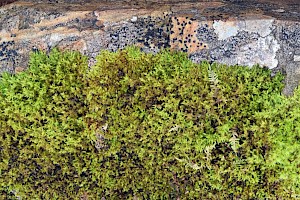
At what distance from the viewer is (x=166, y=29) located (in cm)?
246

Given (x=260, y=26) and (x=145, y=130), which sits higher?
(x=260, y=26)

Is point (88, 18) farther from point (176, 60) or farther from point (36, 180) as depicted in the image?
point (36, 180)

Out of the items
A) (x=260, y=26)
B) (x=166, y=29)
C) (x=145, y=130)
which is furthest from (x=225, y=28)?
(x=145, y=130)

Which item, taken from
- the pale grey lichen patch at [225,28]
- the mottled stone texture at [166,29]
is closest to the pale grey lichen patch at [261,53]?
the mottled stone texture at [166,29]

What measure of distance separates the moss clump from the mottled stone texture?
3.1 inches

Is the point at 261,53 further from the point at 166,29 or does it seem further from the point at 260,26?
the point at 166,29

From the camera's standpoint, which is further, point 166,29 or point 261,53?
point 166,29

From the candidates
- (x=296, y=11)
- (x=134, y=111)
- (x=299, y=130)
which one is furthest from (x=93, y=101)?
(x=296, y=11)

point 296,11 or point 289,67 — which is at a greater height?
point 296,11

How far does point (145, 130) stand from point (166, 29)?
583mm

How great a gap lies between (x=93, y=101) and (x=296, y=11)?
1280mm

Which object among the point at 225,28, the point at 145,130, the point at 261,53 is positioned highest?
the point at 225,28

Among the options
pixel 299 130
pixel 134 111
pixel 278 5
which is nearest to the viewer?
pixel 299 130

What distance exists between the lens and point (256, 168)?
232cm
